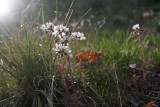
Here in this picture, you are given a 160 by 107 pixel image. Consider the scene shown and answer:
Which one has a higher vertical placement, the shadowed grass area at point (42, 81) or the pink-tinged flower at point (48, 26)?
the pink-tinged flower at point (48, 26)

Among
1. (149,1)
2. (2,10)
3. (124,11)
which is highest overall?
(149,1)

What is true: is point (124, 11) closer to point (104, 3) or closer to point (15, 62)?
point (104, 3)

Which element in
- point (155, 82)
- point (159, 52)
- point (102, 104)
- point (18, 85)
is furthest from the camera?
point (159, 52)

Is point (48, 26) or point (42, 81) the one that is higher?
point (48, 26)

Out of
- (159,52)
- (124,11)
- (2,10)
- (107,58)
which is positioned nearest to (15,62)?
(2,10)

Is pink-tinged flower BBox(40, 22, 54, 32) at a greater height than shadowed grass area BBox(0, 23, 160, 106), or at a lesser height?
greater

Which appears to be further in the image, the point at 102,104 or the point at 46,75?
the point at 46,75

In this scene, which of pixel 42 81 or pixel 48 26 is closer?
pixel 48 26

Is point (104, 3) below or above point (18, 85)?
above

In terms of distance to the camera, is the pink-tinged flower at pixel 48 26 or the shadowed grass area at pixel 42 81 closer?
the pink-tinged flower at pixel 48 26

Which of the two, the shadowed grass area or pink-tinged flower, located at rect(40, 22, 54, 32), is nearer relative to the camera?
pink-tinged flower, located at rect(40, 22, 54, 32)

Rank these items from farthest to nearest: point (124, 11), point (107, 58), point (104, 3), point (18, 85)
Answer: point (104, 3) < point (124, 11) < point (107, 58) < point (18, 85)
